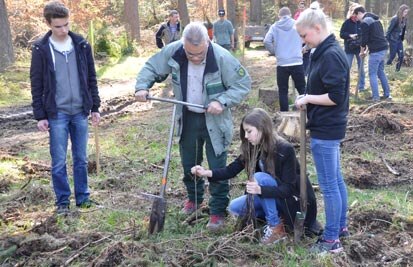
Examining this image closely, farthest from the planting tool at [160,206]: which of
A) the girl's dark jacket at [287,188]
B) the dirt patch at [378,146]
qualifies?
the dirt patch at [378,146]

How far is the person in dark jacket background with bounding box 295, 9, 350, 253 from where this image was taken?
3840 millimetres

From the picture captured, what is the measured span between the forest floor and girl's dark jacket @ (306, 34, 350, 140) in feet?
3.22

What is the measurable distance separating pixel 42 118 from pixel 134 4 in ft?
59.7

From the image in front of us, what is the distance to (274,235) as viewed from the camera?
14.4 feet

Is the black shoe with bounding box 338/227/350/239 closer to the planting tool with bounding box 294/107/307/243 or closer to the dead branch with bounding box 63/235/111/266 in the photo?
the planting tool with bounding box 294/107/307/243

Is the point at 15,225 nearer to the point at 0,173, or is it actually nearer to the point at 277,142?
the point at 0,173

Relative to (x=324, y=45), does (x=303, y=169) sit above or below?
below

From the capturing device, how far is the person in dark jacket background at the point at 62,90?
498cm

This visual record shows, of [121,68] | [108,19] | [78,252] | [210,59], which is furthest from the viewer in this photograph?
[108,19]

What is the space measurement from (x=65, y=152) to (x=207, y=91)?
161 cm

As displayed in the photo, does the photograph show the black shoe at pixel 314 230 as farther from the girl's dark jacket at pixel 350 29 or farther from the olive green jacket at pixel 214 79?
the girl's dark jacket at pixel 350 29

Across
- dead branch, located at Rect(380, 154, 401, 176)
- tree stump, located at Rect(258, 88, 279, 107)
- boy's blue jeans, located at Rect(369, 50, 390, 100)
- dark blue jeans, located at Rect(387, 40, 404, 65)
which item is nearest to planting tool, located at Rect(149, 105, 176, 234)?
dead branch, located at Rect(380, 154, 401, 176)

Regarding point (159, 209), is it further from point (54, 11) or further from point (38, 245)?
point (54, 11)

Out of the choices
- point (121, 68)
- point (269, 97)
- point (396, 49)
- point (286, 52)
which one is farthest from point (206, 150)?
point (121, 68)
